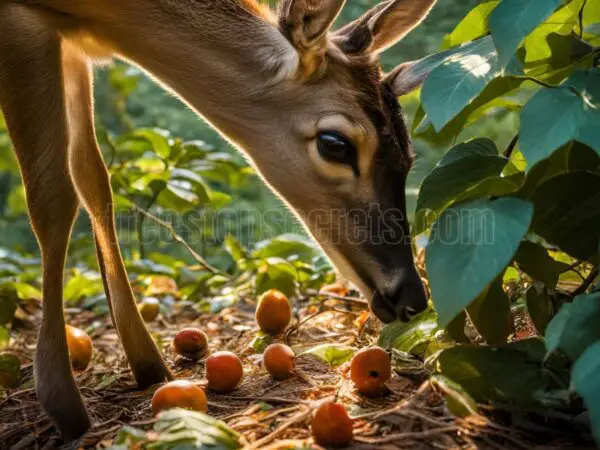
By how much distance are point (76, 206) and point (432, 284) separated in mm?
1613

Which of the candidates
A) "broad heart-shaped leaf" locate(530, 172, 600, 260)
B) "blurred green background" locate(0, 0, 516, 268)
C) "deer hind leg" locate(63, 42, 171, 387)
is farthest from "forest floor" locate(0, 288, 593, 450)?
"blurred green background" locate(0, 0, 516, 268)

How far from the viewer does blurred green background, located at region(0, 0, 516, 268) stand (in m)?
5.19

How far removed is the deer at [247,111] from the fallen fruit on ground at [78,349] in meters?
0.28

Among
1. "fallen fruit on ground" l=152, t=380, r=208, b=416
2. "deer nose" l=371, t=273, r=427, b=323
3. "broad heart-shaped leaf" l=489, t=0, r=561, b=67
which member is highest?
"broad heart-shaped leaf" l=489, t=0, r=561, b=67

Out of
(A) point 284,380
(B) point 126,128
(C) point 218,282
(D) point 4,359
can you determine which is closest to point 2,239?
(B) point 126,128

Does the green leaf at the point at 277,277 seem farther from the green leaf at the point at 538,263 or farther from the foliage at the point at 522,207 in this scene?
the green leaf at the point at 538,263

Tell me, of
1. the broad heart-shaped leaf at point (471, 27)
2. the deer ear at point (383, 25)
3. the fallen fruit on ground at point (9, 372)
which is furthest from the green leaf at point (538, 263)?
the fallen fruit on ground at point (9, 372)

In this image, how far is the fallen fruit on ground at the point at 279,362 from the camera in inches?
114

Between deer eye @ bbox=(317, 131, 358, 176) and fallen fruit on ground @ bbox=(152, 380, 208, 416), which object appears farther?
deer eye @ bbox=(317, 131, 358, 176)

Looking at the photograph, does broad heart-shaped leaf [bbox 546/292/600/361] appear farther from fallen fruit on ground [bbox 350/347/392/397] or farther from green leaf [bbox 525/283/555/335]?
fallen fruit on ground [bbox 350/347/392/397]

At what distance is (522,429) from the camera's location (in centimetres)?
211

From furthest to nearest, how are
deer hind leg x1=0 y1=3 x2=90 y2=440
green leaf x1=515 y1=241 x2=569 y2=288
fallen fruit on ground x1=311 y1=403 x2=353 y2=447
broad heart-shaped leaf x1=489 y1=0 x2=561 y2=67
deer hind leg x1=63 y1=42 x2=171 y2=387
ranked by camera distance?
deer hind leg x1=63 y1=42 x2=171 y2=387
deer hind leg x1=0 y1=3 x2=90 y2=440
green leaf x1=515 y1=241 x2=569 y2=288
fallen fruit on ground x1=311 y1=403 x2=353 y2=447
broad heart-shaped leaf x1=489 y1=0 x2=561 y2=67

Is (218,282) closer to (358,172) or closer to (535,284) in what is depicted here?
(358,172)

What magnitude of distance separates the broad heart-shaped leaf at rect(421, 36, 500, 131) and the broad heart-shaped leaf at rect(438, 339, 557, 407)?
Answer: 0.66m
